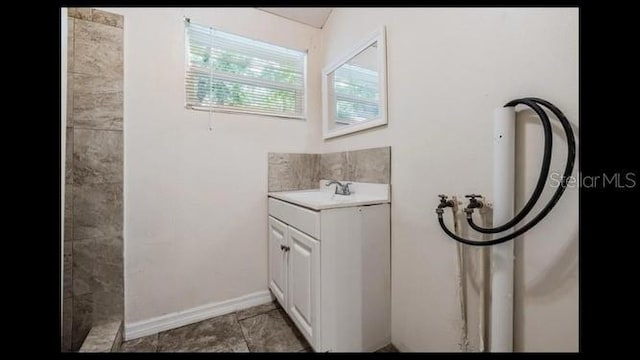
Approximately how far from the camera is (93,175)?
131 cm

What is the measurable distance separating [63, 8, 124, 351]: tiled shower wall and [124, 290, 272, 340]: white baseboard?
0.14 meters

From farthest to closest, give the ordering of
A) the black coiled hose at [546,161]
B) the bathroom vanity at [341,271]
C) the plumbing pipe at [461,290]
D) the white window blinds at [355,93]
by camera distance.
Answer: the white window blinds at [355,93]
the bathroom vanity at [341,271]
the plumbing pipe at [461,290]
the black coiled hose at [546,161]

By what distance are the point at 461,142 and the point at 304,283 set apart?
96 cm

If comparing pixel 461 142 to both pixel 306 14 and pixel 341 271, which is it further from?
pixel 306 14

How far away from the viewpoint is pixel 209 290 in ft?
5.27

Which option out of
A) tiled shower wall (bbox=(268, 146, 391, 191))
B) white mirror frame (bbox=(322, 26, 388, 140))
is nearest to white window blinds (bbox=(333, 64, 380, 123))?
white mirror frame (bbox=(322, 26, 388, 140))

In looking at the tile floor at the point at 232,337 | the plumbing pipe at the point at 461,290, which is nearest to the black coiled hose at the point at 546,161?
the plumbing pipe at the point at 461,290

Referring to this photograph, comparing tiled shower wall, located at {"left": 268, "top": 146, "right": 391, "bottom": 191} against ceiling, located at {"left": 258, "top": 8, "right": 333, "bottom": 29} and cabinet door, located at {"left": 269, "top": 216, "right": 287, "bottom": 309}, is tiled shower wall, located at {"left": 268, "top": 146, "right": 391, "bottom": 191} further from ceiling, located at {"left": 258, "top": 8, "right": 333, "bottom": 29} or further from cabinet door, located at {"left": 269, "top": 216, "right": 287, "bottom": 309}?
ceiling, located at {"left": 258, "top": 8, "right": 333, "bottom": 29}

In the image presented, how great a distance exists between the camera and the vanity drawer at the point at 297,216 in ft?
3.68

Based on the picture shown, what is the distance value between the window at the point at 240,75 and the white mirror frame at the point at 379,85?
18 centimetres

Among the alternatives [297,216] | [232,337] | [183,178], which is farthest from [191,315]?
[297,216]

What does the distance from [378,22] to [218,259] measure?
175 centimetres

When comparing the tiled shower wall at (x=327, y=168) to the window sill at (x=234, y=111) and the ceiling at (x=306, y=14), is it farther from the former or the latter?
the ceiling at (x=306, y=14)
